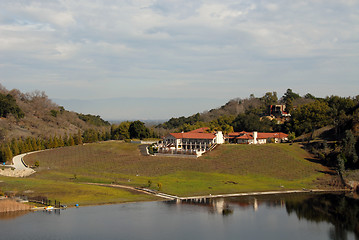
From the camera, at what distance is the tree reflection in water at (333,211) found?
4422cm

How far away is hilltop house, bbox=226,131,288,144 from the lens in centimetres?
9581

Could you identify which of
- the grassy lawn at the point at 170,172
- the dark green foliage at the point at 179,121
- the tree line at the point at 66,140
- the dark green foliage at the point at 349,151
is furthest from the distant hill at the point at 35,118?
the dark green foliage at the point at 349,151

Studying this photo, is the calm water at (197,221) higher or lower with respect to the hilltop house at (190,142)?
lower

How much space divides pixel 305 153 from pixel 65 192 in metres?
50.1

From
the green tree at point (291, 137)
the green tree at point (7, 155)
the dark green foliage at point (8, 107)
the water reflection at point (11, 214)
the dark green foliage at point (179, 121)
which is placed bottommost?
the water reflection at point (11, 214)

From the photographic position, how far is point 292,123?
4257 inches

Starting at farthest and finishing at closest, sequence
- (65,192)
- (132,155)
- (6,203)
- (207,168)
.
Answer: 1. (132,155)
2. (207,168)
3. (65,192)
4. (6,203)

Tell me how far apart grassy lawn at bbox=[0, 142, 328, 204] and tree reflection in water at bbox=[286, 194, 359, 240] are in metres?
8.02

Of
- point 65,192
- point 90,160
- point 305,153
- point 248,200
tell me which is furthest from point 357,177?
point 90,160

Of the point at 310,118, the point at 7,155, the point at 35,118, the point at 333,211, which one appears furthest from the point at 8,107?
the point at 333,211

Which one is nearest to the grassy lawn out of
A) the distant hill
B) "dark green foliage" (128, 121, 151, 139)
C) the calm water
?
the calm water

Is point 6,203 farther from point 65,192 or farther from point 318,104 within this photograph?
point 318,104

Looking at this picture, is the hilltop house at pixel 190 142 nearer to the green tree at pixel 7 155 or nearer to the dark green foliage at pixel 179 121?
the green tree at pixel 7 155

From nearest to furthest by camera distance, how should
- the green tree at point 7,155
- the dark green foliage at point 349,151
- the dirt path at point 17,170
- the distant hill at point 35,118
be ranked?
1. the dark green foliage at point 349,151
2. the dirt path at point 17,170
3. the green tree at point 7,155
4. the distant hill at point 35,118
